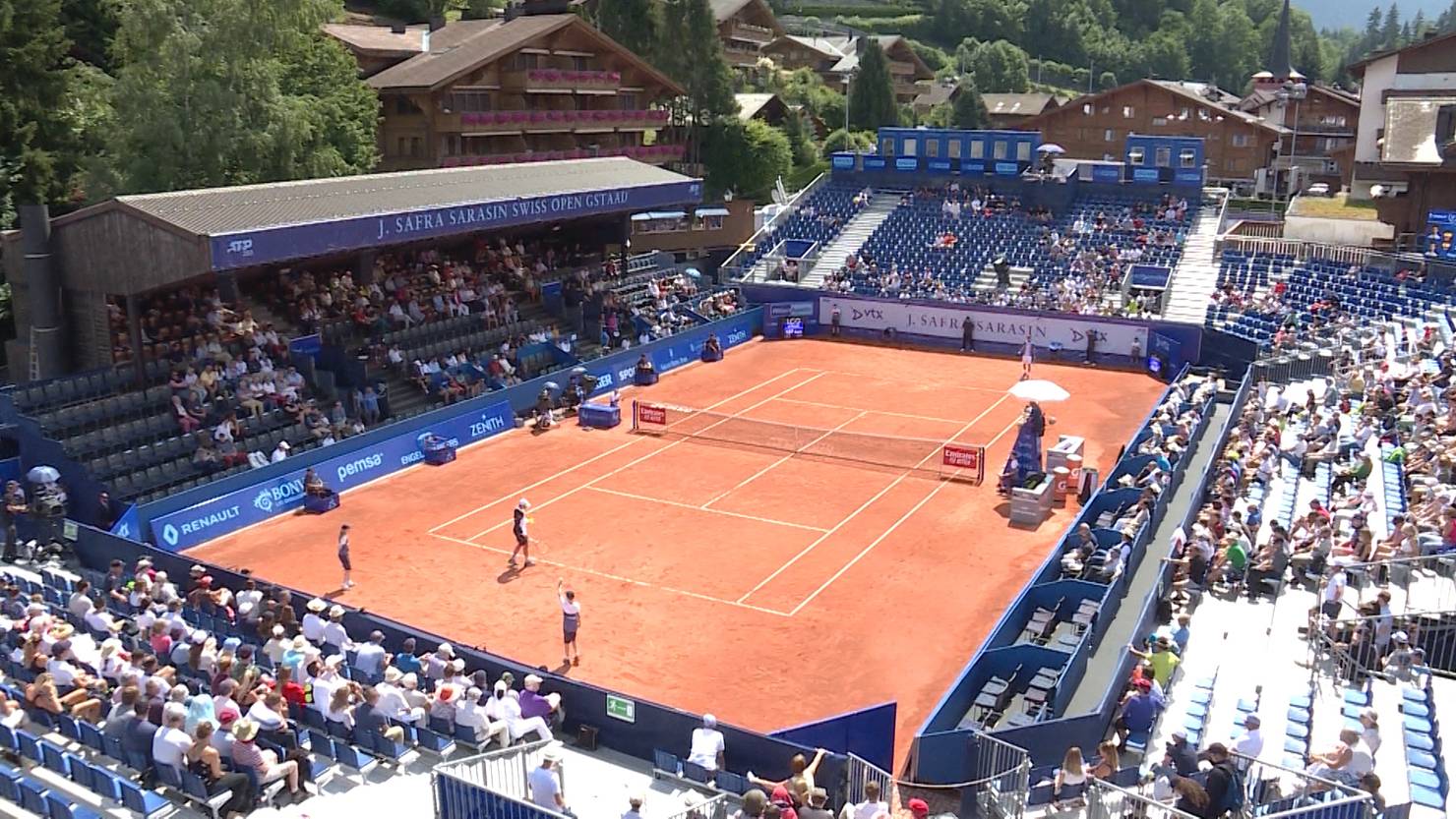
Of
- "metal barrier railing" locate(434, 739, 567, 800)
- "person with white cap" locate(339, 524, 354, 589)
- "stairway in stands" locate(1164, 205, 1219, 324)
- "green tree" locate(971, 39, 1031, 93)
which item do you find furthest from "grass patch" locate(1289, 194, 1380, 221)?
"green tree" locate(971, 39, 1031, 93)

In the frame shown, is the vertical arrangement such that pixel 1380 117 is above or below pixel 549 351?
above

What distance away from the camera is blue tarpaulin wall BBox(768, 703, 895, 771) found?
15648 millimetres

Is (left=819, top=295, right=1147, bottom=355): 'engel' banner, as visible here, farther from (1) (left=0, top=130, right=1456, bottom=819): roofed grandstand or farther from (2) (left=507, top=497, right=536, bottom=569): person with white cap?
(2) (left=507, top=497, right=536, bottom=569): person with white cap

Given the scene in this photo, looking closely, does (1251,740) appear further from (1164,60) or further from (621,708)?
(1164,60)

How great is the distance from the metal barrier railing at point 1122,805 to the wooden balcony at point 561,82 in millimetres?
47204

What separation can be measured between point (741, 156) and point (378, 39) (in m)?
20.4

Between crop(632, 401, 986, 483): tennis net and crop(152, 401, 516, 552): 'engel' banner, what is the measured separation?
15.0 ft

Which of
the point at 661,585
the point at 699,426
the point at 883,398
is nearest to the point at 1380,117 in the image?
the point at 883,398

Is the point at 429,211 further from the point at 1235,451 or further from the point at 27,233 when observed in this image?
the point at 1235,451

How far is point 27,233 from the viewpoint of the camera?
29719 mm

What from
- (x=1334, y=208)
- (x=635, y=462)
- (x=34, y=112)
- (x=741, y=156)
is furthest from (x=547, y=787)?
(x=1334, y=208)

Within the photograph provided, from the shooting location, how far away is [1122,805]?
44.6ft

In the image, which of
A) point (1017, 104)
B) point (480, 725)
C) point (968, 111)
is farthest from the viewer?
point (1017, 104)

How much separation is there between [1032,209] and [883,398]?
19720mm
